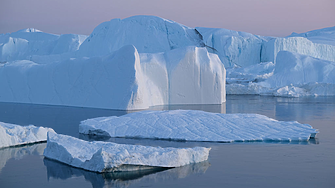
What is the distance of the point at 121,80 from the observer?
45.8ft

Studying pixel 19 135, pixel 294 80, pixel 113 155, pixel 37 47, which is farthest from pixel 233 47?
pixel 113 155

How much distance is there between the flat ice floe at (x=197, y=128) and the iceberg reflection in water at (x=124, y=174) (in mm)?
2207

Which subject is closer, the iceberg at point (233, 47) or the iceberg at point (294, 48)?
the iceberg at point (233, 47)

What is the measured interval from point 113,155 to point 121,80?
895cm

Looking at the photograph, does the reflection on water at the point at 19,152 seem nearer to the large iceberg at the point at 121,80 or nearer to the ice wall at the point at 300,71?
the large iceberg at the point at 121,80

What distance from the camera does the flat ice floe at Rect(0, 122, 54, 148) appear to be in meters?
7.03

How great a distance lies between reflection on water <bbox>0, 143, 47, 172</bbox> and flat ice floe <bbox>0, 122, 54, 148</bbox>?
17cm

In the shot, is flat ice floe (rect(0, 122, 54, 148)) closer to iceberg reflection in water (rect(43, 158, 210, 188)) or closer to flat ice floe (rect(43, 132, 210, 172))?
flat ice floe (rect(43, 132, 210, 172))

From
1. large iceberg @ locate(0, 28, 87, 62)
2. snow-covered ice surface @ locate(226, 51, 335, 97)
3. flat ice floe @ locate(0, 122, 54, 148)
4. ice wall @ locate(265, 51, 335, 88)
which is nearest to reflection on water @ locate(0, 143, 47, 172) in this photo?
flat ice floe @ locate(0, 122, 54, 148)

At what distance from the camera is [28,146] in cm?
717

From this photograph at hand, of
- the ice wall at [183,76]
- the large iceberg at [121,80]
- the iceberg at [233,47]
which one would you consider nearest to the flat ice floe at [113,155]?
the large iceberg at [121,80]

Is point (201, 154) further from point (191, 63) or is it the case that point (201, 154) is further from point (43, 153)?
point (191, 63)

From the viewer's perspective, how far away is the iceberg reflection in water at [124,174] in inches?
190

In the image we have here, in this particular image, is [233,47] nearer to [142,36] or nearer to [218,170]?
[142,36]
